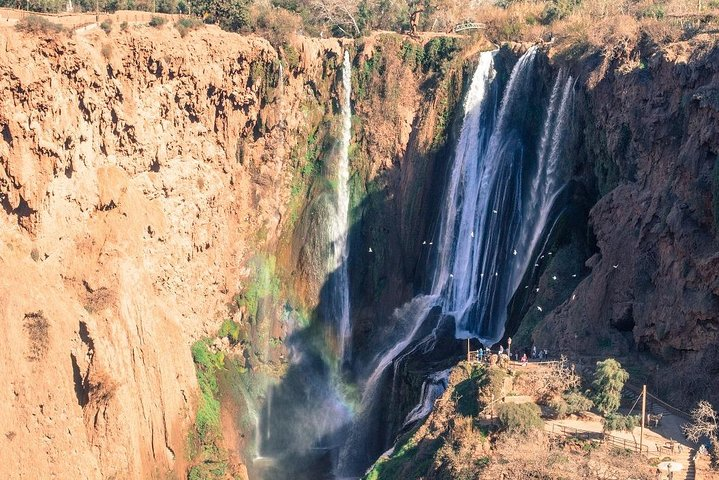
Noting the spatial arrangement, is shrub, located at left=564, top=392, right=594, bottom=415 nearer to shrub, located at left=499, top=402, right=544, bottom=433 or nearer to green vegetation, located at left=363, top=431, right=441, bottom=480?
shrub, located at left=499, top=402, right=544, bottom=433

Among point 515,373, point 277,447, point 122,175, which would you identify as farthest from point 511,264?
point 122,175

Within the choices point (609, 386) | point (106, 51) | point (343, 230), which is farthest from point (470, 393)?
point (106, 51)

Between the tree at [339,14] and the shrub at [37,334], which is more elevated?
the tree at [339,14]

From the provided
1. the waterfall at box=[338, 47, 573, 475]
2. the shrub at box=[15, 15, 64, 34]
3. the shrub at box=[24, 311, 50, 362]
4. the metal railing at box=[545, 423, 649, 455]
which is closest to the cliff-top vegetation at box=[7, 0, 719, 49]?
the waterfall at box=[338, 47, 573, 475]

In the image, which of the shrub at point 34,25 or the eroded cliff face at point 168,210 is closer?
the eroded cliff face at point 168,210

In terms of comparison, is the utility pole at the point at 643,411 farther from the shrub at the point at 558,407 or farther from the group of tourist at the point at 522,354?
the group of tourist at the point at 522,354

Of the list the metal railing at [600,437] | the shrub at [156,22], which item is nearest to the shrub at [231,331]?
the shrub at [156,22]

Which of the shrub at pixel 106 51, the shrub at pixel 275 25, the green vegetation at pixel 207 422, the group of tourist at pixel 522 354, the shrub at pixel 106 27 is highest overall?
the shrub at pixel 275 25

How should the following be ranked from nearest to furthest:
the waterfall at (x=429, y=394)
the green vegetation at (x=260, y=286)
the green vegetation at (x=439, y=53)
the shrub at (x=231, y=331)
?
1. the waterfall at (x=429, y=394)
2. the shrub at (x=231, y=331)
3. the green vegetation at (x=260, y=286)
4. the green vegetation at (x=439, y=53)
